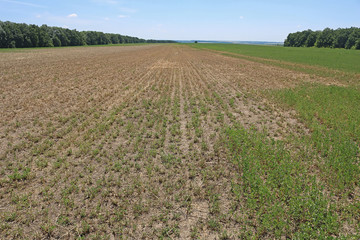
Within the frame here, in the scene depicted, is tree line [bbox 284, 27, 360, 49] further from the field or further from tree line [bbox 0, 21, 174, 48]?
tree line [bbox 0, 21, 174, 48]

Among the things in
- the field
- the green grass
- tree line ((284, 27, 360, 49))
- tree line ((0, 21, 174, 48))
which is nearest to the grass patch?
the field

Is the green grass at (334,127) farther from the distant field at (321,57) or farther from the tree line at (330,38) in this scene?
the tree line at (330,38)

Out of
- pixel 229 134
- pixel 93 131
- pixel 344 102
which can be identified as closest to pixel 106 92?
pixel 93 131

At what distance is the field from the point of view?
4.33 meters

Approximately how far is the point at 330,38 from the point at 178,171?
13030 cm

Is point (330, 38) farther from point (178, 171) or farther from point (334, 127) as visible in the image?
point (178, 171)

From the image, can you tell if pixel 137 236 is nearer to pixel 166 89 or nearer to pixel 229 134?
pixel 229 134

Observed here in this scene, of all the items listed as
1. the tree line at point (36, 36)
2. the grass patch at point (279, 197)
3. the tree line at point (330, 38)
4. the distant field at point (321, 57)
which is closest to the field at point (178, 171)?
the grass patch at point (279, 197)

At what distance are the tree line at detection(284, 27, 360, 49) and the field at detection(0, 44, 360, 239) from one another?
108m

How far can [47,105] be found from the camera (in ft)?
39.0

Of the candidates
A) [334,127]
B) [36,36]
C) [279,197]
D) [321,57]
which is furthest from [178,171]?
[36,36]

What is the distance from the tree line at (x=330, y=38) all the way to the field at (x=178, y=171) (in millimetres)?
108247

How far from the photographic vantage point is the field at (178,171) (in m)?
4.33

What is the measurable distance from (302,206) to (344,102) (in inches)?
456
